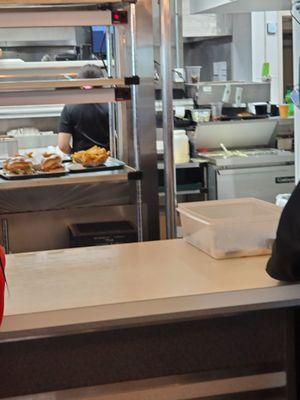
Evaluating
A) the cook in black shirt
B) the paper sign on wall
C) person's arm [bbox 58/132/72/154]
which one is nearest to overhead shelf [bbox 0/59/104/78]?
the cook in black shirt

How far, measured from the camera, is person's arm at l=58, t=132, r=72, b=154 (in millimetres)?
4717

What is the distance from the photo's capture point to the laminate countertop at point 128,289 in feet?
5.17

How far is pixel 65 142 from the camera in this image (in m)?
4.73

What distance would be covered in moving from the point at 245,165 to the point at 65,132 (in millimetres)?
1277

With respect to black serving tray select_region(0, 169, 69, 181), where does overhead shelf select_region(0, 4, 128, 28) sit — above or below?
above

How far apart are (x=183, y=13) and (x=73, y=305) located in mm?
6173

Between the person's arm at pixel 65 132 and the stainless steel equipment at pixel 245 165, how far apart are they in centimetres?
95

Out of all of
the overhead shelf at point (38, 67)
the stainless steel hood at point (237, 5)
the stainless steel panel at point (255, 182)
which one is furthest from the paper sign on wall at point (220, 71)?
the overhead shelf at point (38, 67)

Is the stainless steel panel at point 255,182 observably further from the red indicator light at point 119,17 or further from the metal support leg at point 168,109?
the red indicator light at point 119,17

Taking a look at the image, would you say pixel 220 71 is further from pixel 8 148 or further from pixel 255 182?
pixel 8 148

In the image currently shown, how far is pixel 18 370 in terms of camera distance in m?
1.64

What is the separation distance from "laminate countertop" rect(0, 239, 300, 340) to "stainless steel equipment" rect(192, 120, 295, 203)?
281 cm

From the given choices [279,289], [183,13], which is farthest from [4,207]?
[183,13]

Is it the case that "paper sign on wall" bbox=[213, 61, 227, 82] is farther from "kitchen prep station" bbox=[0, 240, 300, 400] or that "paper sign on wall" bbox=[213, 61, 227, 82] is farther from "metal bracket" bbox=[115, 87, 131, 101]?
"kitchen prep station" bbox=[0, 240, 300, 400]
